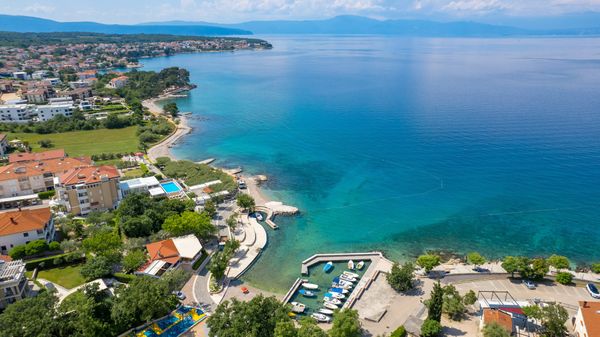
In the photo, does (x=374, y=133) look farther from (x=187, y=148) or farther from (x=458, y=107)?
(x=187, y=148)

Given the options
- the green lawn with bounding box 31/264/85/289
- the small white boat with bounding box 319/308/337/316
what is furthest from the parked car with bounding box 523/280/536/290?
the green lawn with bounding box 31/264/85/289

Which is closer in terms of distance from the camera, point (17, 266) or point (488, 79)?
point (17, 266)

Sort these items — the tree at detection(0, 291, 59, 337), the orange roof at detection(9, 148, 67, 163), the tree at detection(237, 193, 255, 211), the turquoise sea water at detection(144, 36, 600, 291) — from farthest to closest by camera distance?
1. the orange roof at detection(9, 148, 67, 163)
2. the tree at detection(237, 193, 255, 211)
3. the turquoise sea water at detection(144, 36, 600, 291)
4. the tree at detection(0, 291, 59, 337)

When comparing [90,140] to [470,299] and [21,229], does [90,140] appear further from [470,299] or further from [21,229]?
[470,299]

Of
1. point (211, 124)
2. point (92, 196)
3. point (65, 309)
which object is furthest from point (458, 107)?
point (65, 309)

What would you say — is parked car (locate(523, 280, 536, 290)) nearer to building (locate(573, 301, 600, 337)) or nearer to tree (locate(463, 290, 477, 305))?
building (locate(573, 301, 600, 337))

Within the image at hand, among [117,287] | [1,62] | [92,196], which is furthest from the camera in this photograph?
[1,62]

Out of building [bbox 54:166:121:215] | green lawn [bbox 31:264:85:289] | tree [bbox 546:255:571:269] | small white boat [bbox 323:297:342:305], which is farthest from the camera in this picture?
building [bbox 54:166:121:215]
